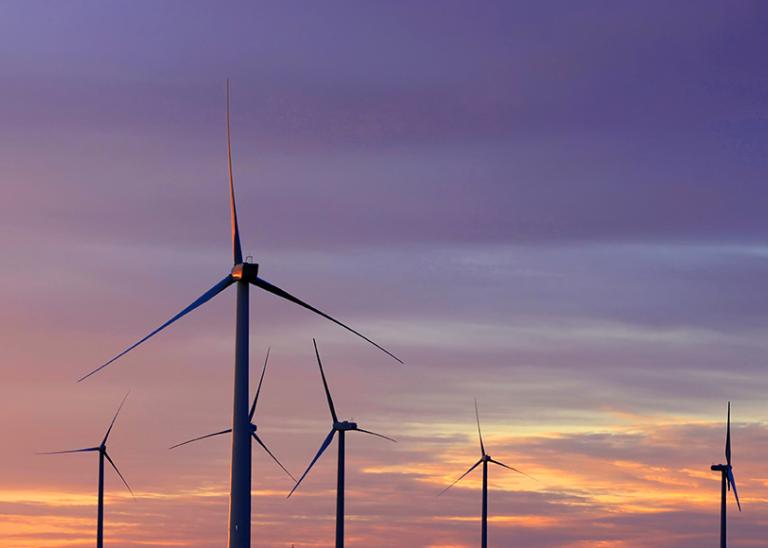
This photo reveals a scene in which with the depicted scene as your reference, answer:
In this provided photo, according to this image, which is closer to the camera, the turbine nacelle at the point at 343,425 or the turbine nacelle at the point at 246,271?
the turbine nacelle at the point at 246,271

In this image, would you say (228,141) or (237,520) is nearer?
(237,520)

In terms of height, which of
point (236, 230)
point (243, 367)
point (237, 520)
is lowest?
point (237, 520)

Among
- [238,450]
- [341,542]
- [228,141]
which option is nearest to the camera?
[238,450]

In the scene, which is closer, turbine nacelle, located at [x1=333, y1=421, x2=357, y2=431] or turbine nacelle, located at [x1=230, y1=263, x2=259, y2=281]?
turbine nacelle, located at [x1=230, y1=263, x2=259, y2=281]

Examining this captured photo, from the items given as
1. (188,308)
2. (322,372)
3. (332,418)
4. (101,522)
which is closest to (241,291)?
(188,308)

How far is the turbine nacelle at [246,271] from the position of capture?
112m

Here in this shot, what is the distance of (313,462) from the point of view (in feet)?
523

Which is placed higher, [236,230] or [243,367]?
[236,230]

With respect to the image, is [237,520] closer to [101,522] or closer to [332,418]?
[332,418]

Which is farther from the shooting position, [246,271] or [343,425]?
[343,425]

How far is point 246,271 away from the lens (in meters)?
112

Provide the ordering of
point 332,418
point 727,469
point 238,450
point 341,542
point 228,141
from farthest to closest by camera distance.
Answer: point 727,469 → point 332,418 → point 341,542 → point 228,141 → point 238,450

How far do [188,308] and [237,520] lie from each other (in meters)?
14.9

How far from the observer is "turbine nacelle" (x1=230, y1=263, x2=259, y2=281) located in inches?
4400
